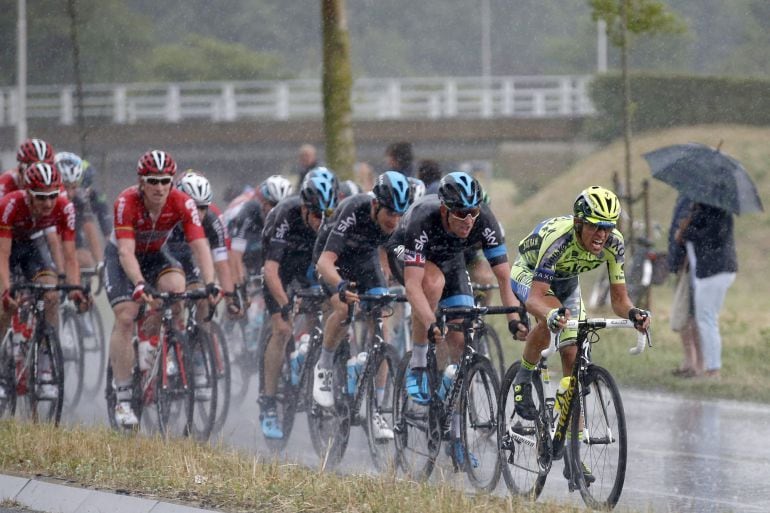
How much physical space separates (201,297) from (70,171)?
4.03m

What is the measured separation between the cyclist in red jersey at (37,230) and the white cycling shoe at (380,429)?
2.71 meters

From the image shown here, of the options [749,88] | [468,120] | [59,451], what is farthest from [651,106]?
[59,451]

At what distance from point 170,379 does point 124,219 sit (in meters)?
1.18

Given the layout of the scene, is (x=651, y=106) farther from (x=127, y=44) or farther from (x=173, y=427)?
(x=127, y=44)

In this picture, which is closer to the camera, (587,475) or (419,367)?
(587,475)

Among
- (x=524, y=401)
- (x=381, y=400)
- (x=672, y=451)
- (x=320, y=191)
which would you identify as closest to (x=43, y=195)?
(x=320, y=191)

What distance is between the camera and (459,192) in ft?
27.8

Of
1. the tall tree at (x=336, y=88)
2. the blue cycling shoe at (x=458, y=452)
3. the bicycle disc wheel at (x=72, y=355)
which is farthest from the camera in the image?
the tall tree at (x=336, y=88)

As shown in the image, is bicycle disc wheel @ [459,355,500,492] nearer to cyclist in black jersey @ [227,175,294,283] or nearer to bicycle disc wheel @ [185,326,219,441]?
bicycle disc wheel @ [185,326,219,441]

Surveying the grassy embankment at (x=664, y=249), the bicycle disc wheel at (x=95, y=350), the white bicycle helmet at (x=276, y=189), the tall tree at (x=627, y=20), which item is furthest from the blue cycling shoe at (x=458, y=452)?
the tall tree at (x=627, y=20)

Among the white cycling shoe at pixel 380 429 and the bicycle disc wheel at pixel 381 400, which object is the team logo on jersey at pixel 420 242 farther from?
the white cycling shoe at pixel 380 429

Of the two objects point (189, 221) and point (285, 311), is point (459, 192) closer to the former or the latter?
point (285, 311)

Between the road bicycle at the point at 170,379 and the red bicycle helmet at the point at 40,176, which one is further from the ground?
the red bicycle helmet at the point at 40,176

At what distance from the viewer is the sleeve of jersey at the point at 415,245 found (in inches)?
346
